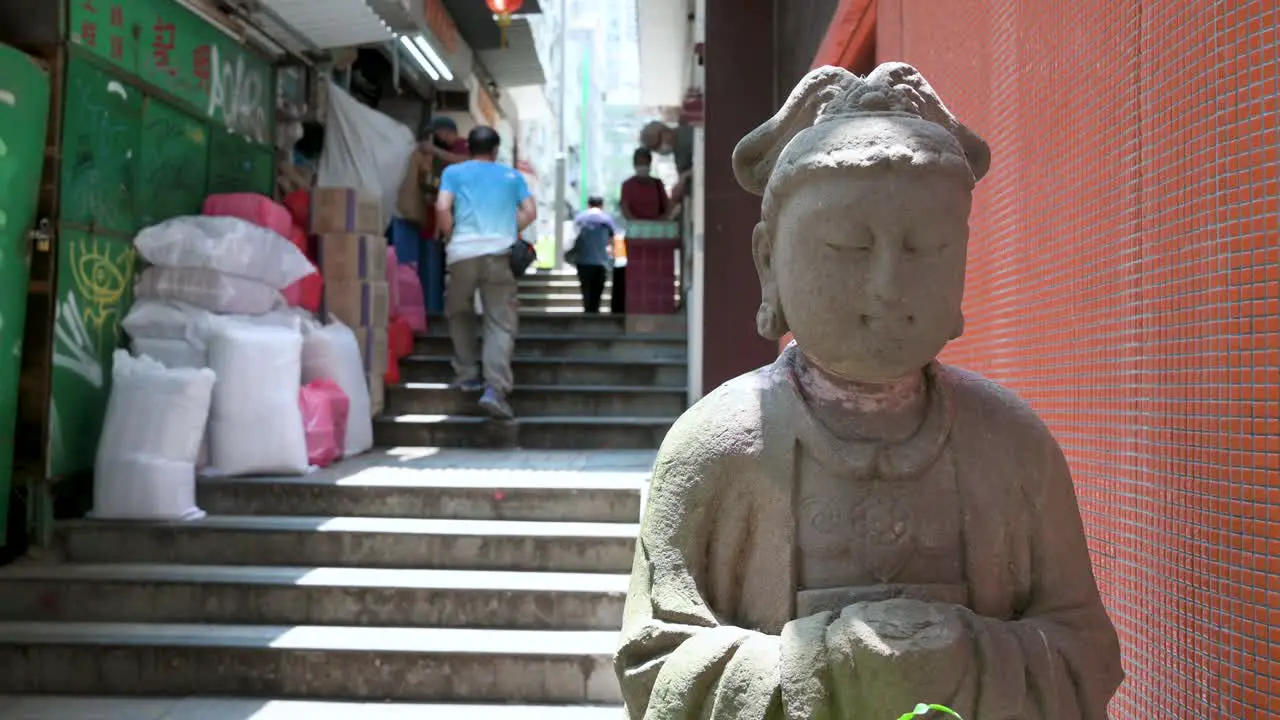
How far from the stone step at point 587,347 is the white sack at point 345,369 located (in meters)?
1.73

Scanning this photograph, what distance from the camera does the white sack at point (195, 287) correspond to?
18.9 ft

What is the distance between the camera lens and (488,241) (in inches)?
282

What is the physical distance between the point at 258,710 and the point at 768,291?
3.37 metres

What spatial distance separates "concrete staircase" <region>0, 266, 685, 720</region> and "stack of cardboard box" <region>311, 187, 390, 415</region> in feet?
4.48

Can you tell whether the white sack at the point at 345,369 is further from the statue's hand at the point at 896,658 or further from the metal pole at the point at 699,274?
the statue's hand at the point at 896,658

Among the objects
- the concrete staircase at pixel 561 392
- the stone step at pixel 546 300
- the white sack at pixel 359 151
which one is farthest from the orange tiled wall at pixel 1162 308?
the stone step at pixel 546 300

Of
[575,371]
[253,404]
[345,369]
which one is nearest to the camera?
[253,404]

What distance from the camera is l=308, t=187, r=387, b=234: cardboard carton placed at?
23.5 ft

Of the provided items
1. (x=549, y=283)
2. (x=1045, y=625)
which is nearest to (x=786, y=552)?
(x=1045, y=625)

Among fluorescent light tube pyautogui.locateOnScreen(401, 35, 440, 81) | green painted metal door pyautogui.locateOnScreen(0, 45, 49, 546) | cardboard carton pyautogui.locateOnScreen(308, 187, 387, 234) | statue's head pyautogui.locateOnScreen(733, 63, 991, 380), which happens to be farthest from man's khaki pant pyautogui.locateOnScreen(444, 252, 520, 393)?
statue's head pyautogui.locateOnScreen(733, 63, 991, 380)

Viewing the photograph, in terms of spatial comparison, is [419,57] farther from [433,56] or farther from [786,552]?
[786,552]

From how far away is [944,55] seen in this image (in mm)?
3408

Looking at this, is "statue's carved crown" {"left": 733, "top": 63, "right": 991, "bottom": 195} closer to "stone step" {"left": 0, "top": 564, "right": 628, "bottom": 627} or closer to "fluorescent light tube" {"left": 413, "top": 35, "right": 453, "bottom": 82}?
"stone step" {"left": 0, "top": 564, "right": 628, "bottom": 627}

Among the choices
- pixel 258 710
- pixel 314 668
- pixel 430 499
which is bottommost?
pixel 258 710
